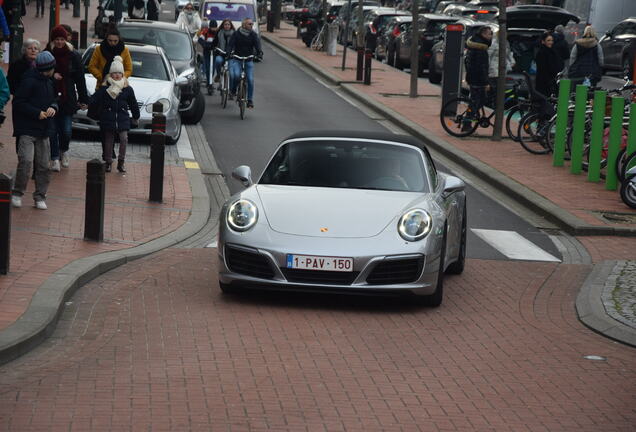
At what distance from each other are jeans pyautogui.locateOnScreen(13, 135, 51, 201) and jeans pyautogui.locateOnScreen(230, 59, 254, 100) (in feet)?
37.9

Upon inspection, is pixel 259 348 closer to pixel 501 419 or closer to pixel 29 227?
pixel 501 419

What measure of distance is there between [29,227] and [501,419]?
6.27 m

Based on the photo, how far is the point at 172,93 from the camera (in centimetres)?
1983

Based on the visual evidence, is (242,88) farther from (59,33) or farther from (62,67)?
(62,67)

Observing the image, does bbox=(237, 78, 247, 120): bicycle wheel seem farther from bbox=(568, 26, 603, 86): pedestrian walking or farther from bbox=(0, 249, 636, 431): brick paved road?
bbox=(0, 249, 636, 431): brick paved road

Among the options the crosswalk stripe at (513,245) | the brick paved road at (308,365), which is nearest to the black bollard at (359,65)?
the crosswalk stripe at (513,245)

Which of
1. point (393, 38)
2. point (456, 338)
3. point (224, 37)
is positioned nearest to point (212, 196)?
point (456, 338)

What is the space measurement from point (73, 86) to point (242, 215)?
5.99 meters

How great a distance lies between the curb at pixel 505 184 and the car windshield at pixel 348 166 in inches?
168

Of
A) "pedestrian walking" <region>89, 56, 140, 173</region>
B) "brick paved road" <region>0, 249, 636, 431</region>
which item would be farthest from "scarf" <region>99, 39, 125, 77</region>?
"brick paved road" <region>0, 249, 636, 431</region>

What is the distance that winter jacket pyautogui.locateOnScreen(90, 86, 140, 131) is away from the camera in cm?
1557

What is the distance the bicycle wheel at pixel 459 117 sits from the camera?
22.4 m

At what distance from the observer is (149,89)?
19.7 meters

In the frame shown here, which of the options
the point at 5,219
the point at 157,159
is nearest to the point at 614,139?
the point at 157,159
